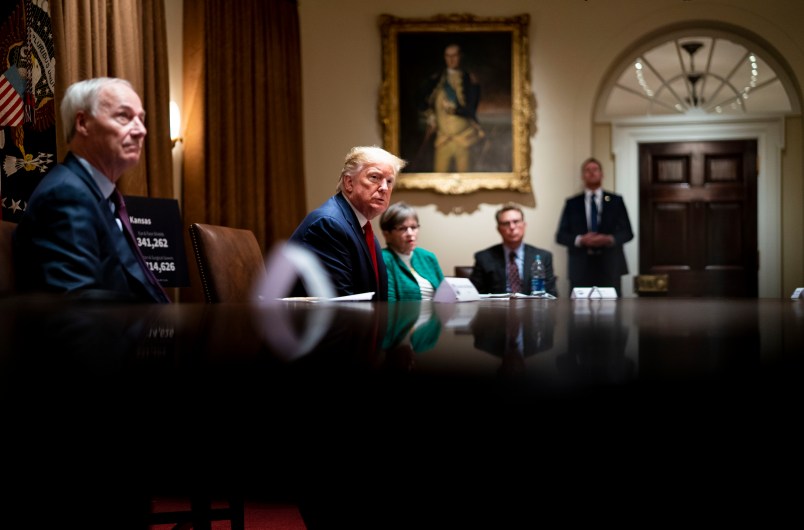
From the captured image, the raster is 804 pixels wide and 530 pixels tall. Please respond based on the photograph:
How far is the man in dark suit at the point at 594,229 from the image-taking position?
7.29 m

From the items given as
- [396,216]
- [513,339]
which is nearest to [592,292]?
Result: [396,216]

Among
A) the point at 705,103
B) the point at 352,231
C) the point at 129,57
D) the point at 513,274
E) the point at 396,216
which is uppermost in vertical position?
the point at 705,103

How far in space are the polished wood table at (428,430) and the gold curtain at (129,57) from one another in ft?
15.0

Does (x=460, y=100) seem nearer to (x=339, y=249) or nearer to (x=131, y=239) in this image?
(x=339, y=249)

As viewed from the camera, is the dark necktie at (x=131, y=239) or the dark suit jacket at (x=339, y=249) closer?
the dark necktie at (x=131, y=239)

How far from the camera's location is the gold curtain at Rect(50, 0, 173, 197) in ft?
14.7

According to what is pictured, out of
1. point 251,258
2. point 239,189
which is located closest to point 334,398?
point 251,258

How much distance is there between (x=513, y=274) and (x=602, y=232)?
7.44 feet

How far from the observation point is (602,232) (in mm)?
7297

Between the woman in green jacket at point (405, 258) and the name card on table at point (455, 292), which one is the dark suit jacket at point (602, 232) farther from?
the name card on table at point (455, 292)

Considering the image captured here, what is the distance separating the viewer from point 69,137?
2.26 metres

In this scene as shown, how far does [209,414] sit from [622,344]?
0.12 m

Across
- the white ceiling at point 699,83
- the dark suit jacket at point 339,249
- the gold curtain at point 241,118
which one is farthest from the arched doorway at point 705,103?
the dark suit jacket at point 339,249

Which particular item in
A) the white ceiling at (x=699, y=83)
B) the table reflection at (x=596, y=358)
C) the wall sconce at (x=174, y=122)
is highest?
the white ceiling at (x=699, y=83)
